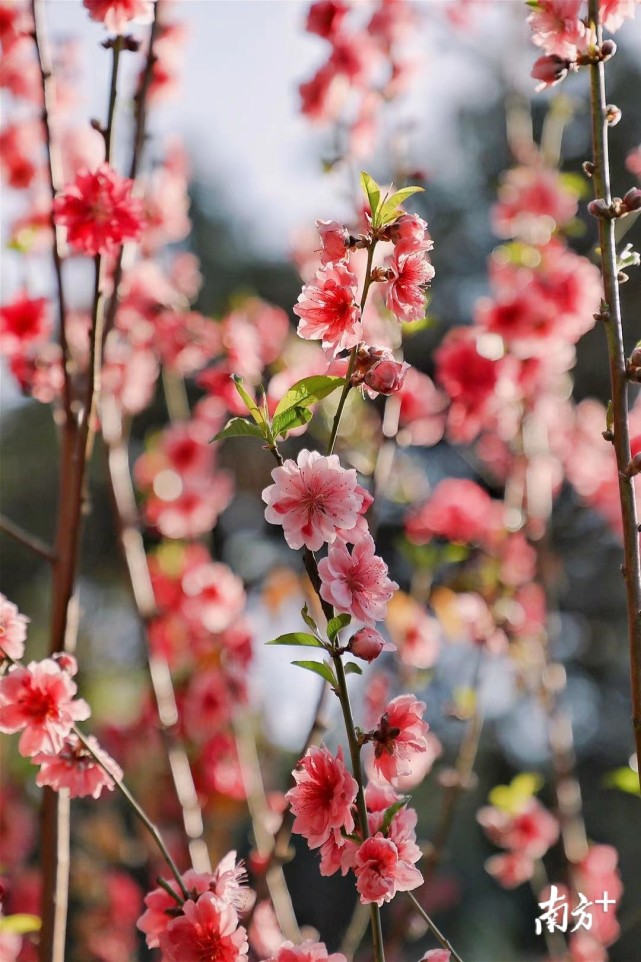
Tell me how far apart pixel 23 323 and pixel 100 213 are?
0.56 meters

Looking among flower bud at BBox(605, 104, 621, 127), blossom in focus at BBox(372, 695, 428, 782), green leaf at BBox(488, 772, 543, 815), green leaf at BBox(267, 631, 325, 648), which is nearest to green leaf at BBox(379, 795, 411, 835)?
blossom in focus at BBox(372, 695, 428, 782)

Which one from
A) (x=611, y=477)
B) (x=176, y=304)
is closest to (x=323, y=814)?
(x=176, y=304)

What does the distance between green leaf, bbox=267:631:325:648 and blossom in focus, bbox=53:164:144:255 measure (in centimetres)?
61

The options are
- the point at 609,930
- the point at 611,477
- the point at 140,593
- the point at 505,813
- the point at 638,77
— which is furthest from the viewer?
the point at 638,77

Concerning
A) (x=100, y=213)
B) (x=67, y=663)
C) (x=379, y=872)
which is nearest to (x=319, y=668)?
(x=379, y=872)

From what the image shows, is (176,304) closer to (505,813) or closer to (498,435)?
(498,435)

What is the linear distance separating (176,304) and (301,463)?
4.91 feet

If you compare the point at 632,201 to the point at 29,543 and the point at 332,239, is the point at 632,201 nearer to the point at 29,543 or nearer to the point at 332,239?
the point at 332,239

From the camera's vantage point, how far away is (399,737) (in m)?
0.74

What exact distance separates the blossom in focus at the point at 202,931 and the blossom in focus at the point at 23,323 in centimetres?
110

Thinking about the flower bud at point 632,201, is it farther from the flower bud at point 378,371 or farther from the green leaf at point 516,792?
the green leaf at point 516,792

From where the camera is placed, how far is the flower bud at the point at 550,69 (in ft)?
2.90

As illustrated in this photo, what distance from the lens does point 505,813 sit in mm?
1947

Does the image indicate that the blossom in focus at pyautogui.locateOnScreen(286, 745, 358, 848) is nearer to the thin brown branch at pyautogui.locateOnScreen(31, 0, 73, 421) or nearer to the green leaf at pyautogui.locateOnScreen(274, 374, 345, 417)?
the green leaf at pyautogui.locateOnScreen(274, 374, 345, 417)
